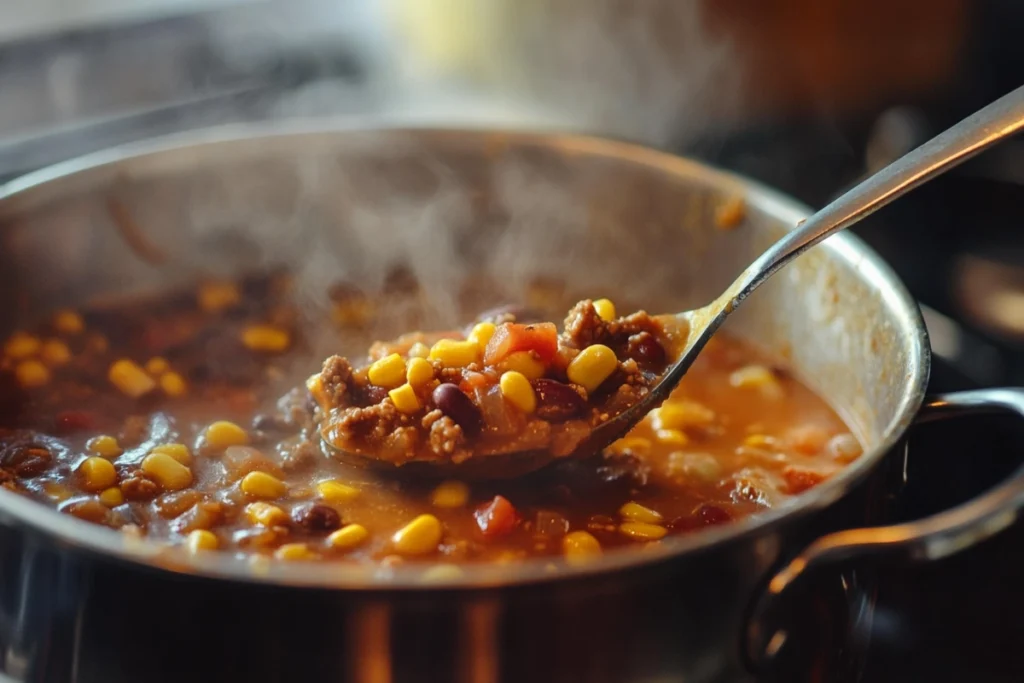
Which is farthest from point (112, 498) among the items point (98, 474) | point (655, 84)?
point (655, 84)

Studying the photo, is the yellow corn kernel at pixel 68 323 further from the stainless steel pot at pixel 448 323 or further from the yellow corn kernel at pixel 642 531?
the yellow corn kernel at pixel 642 531

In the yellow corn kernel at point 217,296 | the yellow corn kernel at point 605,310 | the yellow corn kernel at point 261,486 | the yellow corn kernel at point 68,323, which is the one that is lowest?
the yellow corn kernel at point 261,486

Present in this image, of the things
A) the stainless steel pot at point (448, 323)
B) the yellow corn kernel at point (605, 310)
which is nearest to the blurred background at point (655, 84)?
the stainless steel pot at point (448, 323)

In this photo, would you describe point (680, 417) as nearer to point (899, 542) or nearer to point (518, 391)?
point (518, 391)

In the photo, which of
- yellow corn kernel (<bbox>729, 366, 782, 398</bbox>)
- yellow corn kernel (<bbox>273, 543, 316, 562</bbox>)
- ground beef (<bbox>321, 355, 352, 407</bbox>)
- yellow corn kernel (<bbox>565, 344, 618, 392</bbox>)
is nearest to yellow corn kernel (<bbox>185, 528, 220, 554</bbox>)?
yellow corn kernel (<bbox>273, 543, 316, 562</bbox>)

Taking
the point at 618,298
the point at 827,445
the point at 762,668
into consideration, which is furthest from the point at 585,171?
the point at 762,668

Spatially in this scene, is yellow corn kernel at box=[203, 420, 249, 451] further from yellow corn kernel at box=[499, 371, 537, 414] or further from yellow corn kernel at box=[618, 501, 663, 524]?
yellow corn kernel at box=[618, 501, 663, 524]
